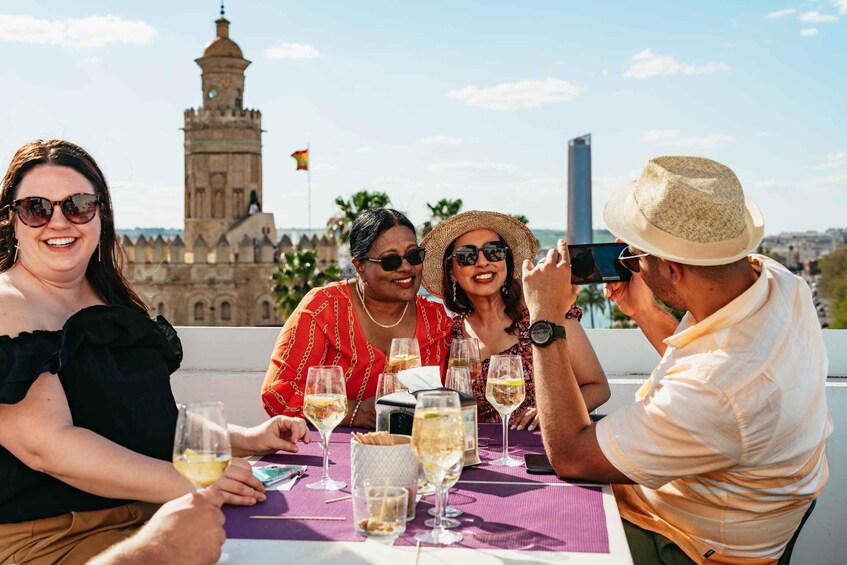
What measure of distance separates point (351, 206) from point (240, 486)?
41254mm

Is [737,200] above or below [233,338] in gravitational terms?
above

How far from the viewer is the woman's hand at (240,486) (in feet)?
7.22

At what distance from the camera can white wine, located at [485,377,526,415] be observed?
2.65m

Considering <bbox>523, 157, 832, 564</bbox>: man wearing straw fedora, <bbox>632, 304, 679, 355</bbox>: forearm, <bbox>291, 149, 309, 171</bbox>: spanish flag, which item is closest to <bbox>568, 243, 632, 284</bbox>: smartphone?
<bbox>523, 157, 832, 564</bbox>: man wearing straw fedora

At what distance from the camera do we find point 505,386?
265 centimetres

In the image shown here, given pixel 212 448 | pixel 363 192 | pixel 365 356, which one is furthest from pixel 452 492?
pixel 363 192

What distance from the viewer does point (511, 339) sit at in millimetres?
3748

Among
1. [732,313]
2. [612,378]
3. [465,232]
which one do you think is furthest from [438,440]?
[612,378]

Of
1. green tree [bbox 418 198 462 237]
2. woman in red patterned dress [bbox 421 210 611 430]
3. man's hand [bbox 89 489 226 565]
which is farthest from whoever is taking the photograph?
green tree [bbox 418 198 462 237]

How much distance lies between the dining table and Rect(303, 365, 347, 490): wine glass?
132 millimetres

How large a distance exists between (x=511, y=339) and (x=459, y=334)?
21 centimetres

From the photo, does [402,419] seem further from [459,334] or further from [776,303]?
[459,334]

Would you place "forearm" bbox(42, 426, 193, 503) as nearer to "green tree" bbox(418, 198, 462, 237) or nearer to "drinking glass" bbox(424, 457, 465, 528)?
"drinking glass" bbox(424, 457, 465, 528)

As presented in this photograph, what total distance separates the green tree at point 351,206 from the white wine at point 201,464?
35306 mm
